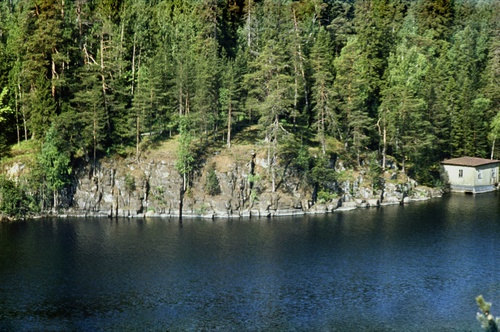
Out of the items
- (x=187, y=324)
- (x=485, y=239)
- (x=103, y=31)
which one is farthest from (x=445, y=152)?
(x=187, y=324)

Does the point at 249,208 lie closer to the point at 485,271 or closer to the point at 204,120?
the point at 204,120

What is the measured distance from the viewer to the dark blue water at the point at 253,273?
176ft

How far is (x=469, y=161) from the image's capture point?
104812 millimetres

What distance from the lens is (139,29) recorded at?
100 meters

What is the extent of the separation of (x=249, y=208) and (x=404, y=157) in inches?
1187

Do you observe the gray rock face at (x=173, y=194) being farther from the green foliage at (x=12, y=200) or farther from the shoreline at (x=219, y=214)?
the green foliage at (x=12, y=200)

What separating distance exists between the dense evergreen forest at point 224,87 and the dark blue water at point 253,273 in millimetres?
14563

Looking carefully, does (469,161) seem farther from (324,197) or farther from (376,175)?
(324,197)

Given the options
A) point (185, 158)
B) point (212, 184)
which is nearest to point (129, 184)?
point (185, 158)

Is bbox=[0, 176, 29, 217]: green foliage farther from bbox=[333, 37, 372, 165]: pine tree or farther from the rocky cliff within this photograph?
bbox=[333, 37, 372, 165]: pine tree

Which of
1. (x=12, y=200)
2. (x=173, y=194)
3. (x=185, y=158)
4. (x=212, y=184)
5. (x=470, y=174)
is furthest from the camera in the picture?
(x=470, y=174)

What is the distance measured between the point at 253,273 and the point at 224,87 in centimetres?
3874

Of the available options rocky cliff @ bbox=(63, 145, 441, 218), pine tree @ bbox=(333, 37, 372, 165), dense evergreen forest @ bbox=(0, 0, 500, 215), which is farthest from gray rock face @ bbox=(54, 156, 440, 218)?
pine tree @ bbox=(333, 37, 372, 165)

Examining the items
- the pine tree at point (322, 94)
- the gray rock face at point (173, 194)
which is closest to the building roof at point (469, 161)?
the pine tree at point (322, 94)
